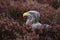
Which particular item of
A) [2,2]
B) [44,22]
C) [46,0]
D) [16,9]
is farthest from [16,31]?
[46,0]

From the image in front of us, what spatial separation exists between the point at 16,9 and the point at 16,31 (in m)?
2.27

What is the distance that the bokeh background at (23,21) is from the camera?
7.31 metres

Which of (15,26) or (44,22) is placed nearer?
(15,26)

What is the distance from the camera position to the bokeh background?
7.31 metres

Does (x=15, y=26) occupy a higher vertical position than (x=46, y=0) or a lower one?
higher

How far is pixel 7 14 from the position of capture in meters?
9.05

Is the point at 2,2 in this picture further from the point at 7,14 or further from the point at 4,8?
the point at 7,14

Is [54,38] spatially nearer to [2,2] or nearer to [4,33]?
[4,33]

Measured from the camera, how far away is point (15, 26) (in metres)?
7.68

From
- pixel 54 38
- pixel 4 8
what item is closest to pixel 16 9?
pixel 4 8

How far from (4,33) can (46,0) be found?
201 inches

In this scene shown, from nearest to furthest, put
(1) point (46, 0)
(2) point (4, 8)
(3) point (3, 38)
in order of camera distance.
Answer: (3) point (3, 38), (2) point (4, 8), (1) point (46, 0)

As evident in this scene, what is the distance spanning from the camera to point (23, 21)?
29.6 ft

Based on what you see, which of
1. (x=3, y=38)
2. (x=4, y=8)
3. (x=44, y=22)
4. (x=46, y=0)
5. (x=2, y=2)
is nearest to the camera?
(x=3, y=38)
